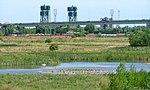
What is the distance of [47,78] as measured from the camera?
50250 mm

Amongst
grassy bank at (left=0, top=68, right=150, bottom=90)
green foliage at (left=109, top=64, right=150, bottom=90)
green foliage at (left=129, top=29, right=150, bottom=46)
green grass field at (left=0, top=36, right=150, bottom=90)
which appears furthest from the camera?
green foliage at (left=129, top=29, right=150, bottom=46)

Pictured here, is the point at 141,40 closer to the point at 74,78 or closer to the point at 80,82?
the point at 74,78

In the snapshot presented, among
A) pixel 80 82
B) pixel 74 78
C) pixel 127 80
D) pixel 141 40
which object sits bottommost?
pixel 141 40

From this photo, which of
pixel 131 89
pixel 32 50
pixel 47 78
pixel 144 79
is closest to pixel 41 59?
pixel 32 50

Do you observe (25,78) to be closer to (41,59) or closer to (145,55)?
(41,59)

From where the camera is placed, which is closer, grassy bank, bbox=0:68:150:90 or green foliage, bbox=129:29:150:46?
grassy bank, bbox=0:68:150:90

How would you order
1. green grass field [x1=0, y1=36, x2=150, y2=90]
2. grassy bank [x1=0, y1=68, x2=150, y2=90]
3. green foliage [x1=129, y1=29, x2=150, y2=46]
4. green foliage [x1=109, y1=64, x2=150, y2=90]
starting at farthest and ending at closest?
1. green foliage [x1=129, y1=29, x2=150, y2=46]
2. green grass field [x1=0, y1=36, x2=150, y2=90]
3. grassy bank [x1=0, y1=68, x2=150, y2=90]
4. green foliage [x1=109, y1=64, x2=150, y2=90]

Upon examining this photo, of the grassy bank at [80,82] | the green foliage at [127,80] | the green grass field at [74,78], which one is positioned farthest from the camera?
the green grass field at [74,78]

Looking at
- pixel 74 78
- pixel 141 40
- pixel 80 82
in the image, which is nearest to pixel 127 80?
pixel 80 82

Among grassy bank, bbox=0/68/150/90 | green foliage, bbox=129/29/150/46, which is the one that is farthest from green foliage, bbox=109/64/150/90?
green foliage, bbox=129/29/150/46

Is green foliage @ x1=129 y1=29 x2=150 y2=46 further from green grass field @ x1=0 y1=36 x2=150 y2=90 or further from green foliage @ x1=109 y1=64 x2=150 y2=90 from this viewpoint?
green foliage @ x1=109 y1=64 x2=150 y2=90

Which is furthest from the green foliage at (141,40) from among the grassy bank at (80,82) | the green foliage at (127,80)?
the green foliage at (127,80)

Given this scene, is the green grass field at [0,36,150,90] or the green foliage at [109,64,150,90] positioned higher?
the green foliage at [109,64,150,90]

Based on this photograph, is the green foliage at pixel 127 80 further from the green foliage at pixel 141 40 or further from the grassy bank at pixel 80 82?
the green foliage at pixel 141 40
